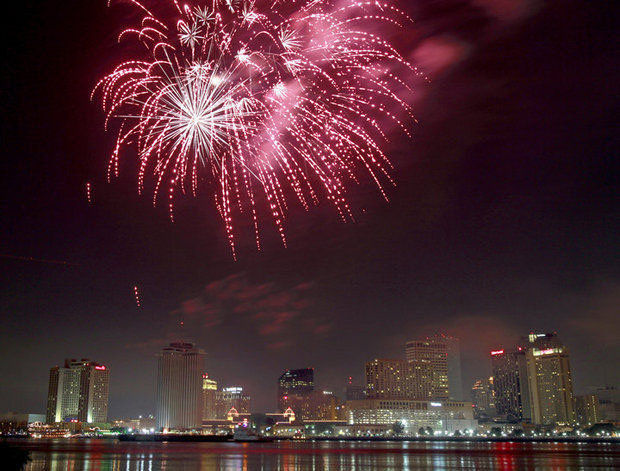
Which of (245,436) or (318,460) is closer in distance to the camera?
(318,460)

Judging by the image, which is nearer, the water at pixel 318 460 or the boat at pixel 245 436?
the water at pixel 318 460

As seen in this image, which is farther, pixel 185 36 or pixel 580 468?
pixel 580 468

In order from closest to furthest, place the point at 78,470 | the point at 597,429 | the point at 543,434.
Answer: the point at 78,470
the point at 597,429
the point at 543,434

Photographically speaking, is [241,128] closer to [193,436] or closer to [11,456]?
[11,456]

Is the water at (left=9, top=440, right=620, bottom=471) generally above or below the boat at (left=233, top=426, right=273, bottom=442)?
above

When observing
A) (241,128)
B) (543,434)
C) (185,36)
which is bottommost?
(543,434)

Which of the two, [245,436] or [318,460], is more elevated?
[318,460]

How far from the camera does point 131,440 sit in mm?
165000

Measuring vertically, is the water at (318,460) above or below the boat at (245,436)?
above

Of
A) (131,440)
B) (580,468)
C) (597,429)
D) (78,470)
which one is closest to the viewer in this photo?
(78,470)

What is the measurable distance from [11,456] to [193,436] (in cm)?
15119

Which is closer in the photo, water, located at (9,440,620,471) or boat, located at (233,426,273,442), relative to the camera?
water, located at (9,440,620,471)

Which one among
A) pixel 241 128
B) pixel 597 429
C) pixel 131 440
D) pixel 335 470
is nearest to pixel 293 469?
pixel 335 470

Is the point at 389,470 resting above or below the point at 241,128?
below
